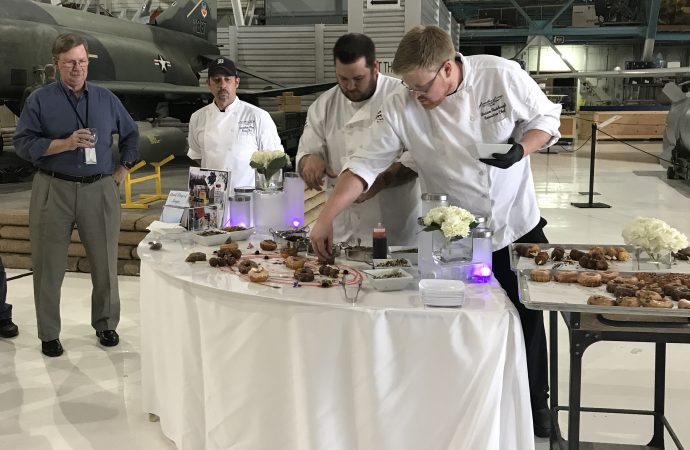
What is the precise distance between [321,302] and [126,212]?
4790mm

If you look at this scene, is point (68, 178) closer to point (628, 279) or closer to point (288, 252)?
point (288, 252)

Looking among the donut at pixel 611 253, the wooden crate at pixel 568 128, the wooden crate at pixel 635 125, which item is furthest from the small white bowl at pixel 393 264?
the wooden crate at pixel 635 125

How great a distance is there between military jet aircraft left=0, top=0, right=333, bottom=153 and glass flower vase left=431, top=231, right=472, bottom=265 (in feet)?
26.2

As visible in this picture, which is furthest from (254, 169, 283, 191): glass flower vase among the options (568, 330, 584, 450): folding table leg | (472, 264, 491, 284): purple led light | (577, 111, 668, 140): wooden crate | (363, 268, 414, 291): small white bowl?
(577, 111, 668, 140): wooden crate

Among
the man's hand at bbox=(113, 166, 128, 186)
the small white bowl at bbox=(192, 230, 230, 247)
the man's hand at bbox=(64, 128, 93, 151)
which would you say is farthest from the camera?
the man's hand at bbox=(113, 166, 128, 186)

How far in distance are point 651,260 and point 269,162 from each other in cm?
167

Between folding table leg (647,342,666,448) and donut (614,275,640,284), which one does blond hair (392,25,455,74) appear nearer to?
donut (614,275,640,284)

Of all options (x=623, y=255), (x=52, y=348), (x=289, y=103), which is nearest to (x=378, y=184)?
(x=623, y=255)

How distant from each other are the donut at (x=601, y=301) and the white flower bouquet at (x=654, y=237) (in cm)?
46

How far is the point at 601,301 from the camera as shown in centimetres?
201

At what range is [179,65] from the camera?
43.4 feet

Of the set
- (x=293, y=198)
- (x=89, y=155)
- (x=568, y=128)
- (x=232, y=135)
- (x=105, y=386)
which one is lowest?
(x=105, y=386)

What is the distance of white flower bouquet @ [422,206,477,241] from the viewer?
7.23 feet

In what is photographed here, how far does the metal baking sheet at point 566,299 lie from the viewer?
1.93 m
